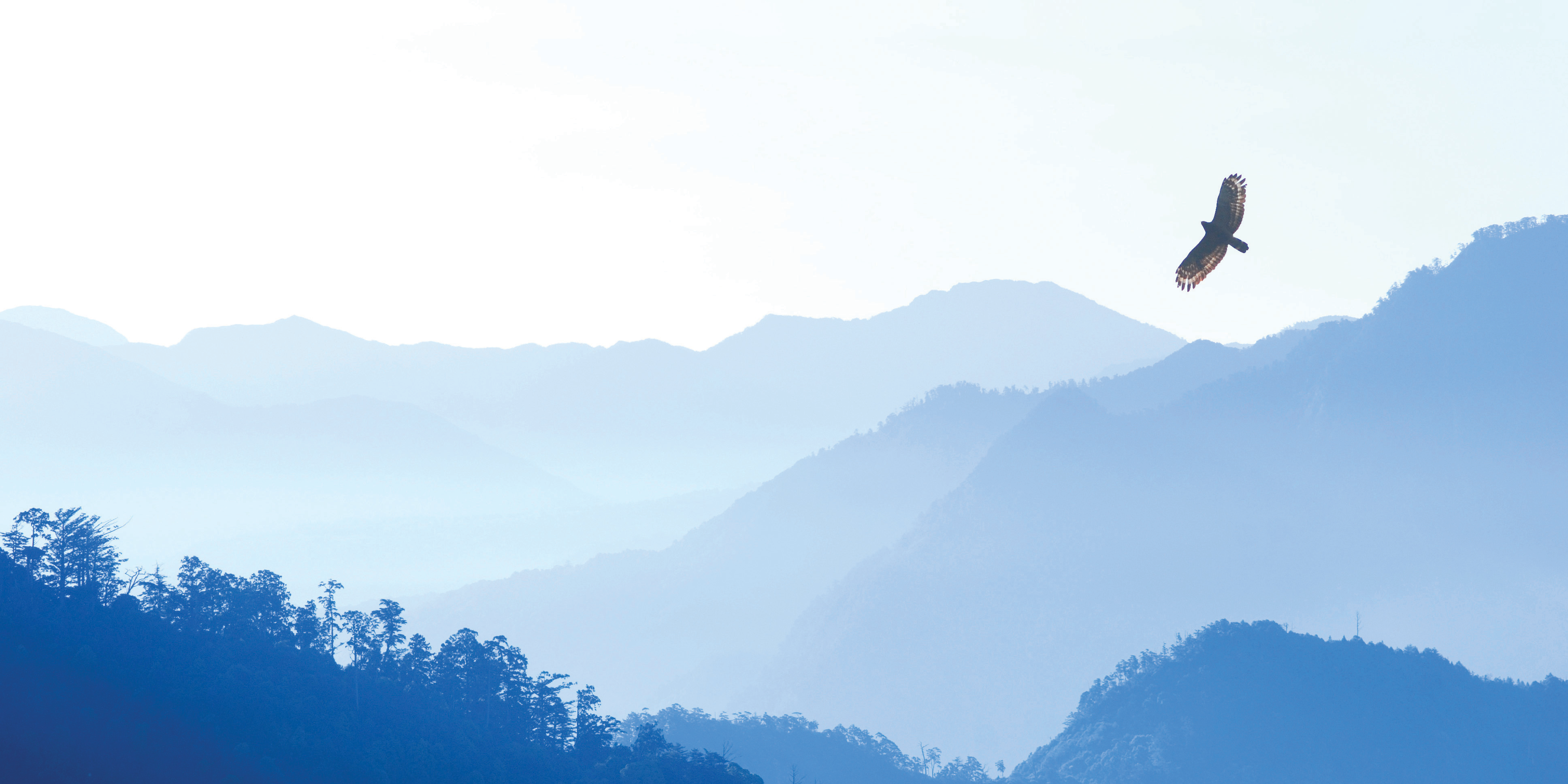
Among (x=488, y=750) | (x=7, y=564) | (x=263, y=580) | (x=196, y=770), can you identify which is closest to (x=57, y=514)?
(x=7, y=564)

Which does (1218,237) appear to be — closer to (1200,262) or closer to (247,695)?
(1200,262)

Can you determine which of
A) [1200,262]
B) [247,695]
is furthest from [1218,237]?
[247,695]

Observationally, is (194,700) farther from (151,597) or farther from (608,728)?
(608,728)

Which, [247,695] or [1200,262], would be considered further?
[247,695]

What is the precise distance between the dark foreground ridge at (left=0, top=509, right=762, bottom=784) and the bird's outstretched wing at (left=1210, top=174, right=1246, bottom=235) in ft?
270

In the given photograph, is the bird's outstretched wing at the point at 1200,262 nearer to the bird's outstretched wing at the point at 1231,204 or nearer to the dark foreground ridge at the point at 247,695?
the bird's outstretched wing at the point at 1231,204

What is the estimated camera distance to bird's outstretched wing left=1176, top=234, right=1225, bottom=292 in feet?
101

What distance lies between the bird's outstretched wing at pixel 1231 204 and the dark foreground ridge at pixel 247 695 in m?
82.3

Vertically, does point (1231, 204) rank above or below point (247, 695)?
above

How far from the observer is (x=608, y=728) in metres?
127

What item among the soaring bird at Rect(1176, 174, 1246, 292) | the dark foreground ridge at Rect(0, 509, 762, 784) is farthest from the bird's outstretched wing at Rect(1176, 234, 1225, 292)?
the dark foreground ridge at Rect(0, 509, 762, 784)

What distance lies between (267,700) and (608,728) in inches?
1415

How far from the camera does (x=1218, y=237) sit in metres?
30.8

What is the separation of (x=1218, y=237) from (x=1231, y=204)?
2.91 ft
